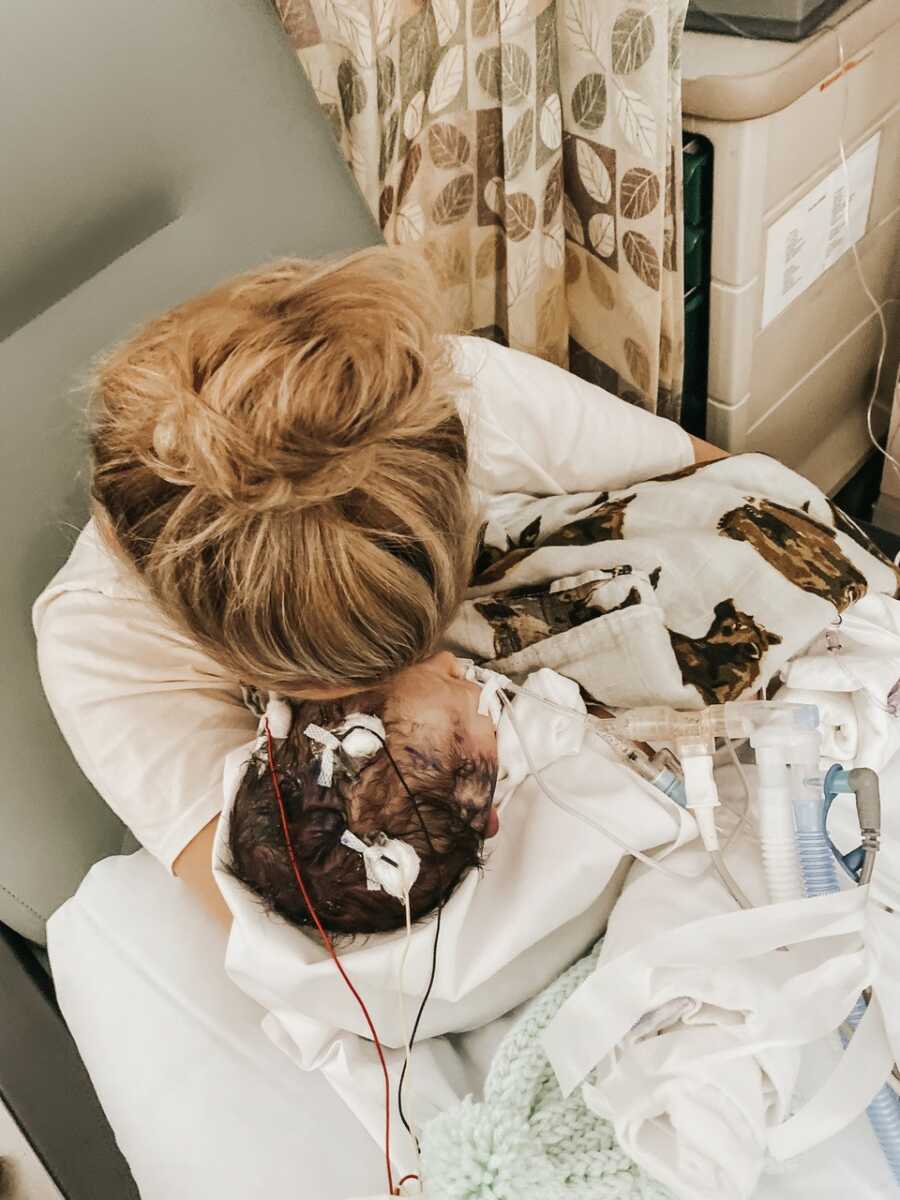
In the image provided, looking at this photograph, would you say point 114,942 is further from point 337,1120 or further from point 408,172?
point 408,172

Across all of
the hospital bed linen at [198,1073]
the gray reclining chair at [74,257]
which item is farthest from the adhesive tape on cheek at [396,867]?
the gray reclining chair at [74,257]

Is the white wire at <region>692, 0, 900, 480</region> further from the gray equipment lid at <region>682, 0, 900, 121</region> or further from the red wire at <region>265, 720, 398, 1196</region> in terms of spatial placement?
the red wire at <region>265, 720, 398, 1196</region>

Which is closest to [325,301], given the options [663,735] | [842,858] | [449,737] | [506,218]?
[449,737]

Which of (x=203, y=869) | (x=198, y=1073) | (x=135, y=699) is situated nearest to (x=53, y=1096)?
(x=198, y=1073)

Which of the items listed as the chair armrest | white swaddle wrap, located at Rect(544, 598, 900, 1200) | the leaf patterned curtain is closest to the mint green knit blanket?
white swaddle wrap, located at Rect(544, 598, 900, 1200)

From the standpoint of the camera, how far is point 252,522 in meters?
0.65

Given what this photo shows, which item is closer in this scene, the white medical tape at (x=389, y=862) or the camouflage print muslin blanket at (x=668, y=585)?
the white medical tape at (x=389, y=862)

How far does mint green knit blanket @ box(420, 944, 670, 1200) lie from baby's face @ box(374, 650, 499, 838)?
185mm

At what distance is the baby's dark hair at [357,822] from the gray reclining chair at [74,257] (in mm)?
271

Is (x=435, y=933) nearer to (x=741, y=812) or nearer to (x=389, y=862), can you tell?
(x=389, y=862)

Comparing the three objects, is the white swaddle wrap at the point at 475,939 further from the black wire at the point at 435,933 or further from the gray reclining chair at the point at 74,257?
the gray reclining chair at the point at 74,257

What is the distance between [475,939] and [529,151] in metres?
0.93

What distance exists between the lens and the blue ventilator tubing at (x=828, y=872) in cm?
67

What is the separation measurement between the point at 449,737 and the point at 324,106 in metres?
0.78
